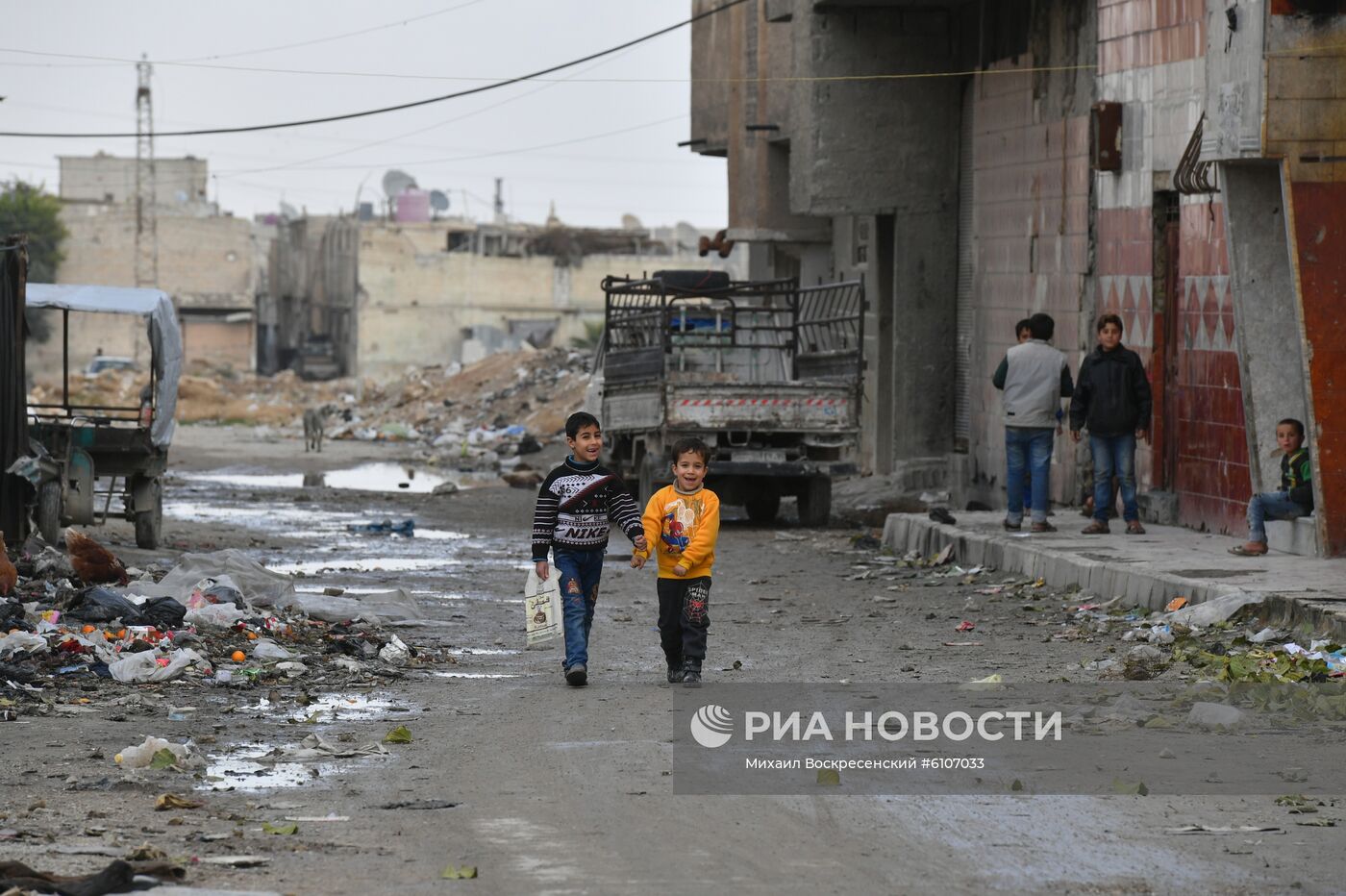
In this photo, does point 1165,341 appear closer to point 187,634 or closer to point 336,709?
point 187,634

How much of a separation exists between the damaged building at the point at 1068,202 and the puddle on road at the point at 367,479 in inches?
267

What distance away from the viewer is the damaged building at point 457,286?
7088 centimetres

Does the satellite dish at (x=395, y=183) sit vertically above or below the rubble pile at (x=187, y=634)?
above

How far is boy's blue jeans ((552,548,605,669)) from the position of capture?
9.72 meters

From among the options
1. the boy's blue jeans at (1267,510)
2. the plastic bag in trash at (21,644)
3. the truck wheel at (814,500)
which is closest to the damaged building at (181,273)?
the truck wheel at (814,500)

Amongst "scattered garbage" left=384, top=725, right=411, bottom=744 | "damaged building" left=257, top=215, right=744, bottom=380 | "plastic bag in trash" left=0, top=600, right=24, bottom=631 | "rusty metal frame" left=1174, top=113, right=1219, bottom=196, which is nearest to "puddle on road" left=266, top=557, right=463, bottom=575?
"plastic bag in trash" left=0, top=600, right=24, bottom=631

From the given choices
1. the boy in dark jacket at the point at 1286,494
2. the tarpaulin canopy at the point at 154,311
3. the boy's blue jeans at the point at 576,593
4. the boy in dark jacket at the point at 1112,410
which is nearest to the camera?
the boy's blue jeans at the point at 576,593

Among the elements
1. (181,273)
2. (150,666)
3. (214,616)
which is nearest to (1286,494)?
(214,616)

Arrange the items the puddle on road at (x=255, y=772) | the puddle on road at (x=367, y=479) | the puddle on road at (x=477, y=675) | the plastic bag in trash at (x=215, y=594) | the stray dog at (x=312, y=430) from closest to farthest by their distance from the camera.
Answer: the puddle on road at (x=255, y=772) → the puddle on road at (x=477, y=675) → the plastic bag in trash at (x=215, y=594) → the puddle on road at (x=367, y=479) → the stray dog at (x=312, y=430)

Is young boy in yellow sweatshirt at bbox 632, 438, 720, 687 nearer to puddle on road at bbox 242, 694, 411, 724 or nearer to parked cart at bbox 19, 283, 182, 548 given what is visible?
puddle on road at bbox 242, 694, 411, 724

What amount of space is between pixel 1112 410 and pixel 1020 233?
277 inches

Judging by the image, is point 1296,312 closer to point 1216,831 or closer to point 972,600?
point 972,600

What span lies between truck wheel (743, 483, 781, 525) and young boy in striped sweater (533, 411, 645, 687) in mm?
12693

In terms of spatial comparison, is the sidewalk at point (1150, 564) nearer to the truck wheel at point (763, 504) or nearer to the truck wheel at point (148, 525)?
the truck wheel at point (763, 504)
